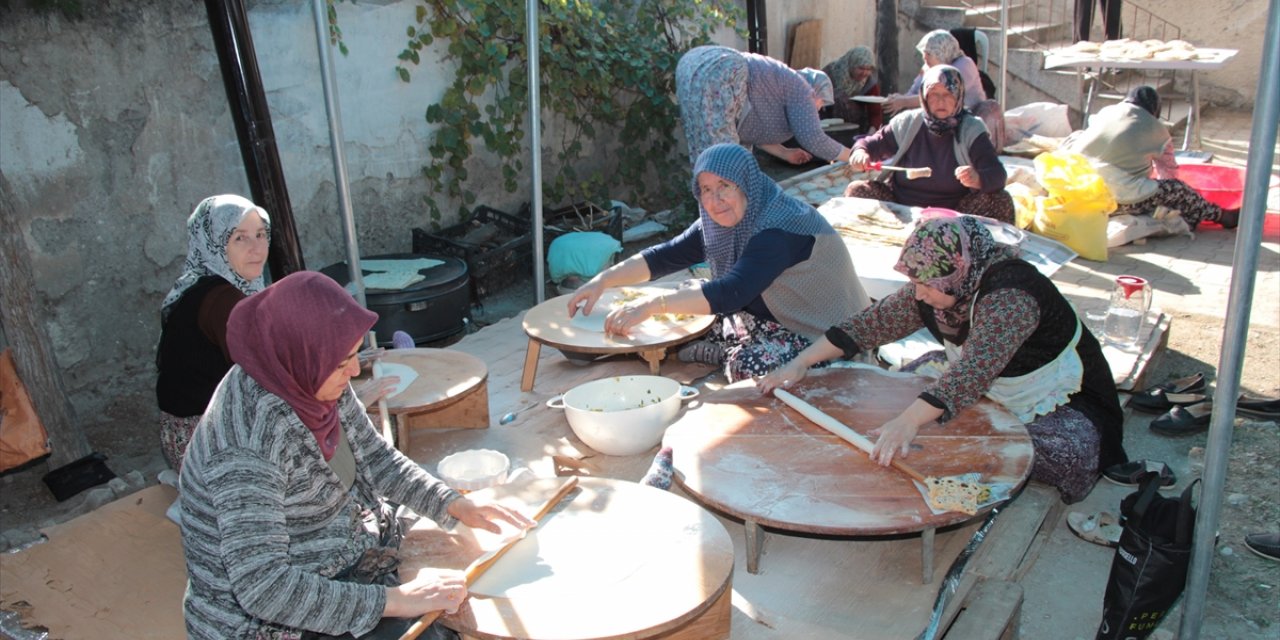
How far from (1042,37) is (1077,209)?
584cm

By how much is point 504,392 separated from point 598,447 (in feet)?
3.24

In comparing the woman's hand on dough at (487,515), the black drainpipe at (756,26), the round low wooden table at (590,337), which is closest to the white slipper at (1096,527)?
the round low wooden table at (590,337)

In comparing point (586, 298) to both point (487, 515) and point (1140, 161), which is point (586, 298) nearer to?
point (487, 515)

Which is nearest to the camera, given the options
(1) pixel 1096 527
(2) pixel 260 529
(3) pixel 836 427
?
(2) pixel 260 529

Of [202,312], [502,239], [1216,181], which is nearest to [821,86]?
[502,239]

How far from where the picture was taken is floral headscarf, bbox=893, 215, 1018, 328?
9.50 feet

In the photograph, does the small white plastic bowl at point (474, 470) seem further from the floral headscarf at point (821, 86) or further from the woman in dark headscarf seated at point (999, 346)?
the floral headscarf at point (821, 86)

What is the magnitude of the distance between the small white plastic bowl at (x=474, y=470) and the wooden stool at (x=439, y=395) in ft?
1.39

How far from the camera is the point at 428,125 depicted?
594 centimetres

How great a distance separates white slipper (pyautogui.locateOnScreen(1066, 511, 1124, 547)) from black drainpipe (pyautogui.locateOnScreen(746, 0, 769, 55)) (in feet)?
20.2

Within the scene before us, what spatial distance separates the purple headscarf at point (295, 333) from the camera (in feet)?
5.97

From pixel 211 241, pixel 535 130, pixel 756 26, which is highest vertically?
pixel 756 26

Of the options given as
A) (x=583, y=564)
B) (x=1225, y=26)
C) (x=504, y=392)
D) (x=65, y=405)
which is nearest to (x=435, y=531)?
(x=583, y=564)

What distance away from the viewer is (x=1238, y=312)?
84.1 inches
